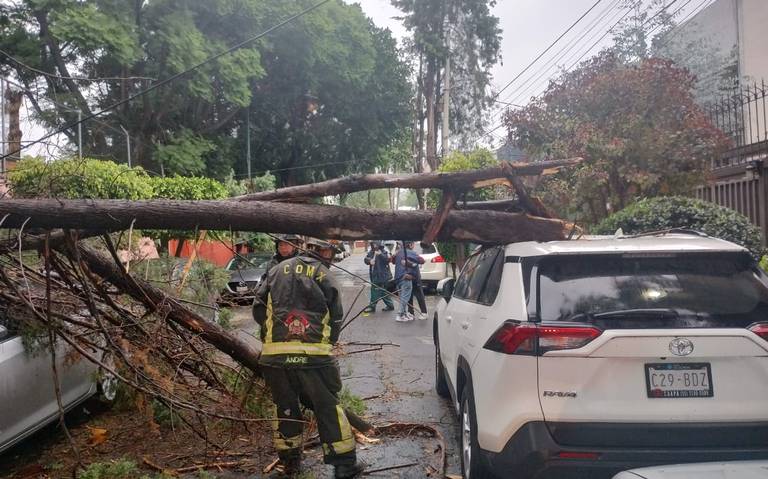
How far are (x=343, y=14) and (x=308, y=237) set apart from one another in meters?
25.6

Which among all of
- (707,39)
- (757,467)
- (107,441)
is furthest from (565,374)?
(707,39)

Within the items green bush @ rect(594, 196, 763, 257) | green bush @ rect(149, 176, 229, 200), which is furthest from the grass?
green bush @ rect(149, 176, 229, 200)

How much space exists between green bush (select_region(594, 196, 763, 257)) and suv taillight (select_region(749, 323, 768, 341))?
5.36 metres

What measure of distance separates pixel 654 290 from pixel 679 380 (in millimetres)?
491

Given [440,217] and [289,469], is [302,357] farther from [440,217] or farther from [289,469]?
[440,217]

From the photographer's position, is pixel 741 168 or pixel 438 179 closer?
pixel 438 179

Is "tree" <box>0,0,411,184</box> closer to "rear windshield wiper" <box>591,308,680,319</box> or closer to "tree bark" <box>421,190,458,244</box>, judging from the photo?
"tree bark" <box>421,190,458,244</box>

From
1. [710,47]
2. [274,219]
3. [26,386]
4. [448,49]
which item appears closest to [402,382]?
[274,219]

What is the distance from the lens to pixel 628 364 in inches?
128

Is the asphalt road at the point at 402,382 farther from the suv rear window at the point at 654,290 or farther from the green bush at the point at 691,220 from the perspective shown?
the green bush at the point at 691,220

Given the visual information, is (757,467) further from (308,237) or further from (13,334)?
(13,334)

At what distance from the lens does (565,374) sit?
10.7 feet

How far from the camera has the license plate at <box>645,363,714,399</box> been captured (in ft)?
10.6

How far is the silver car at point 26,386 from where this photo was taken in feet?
15.2
